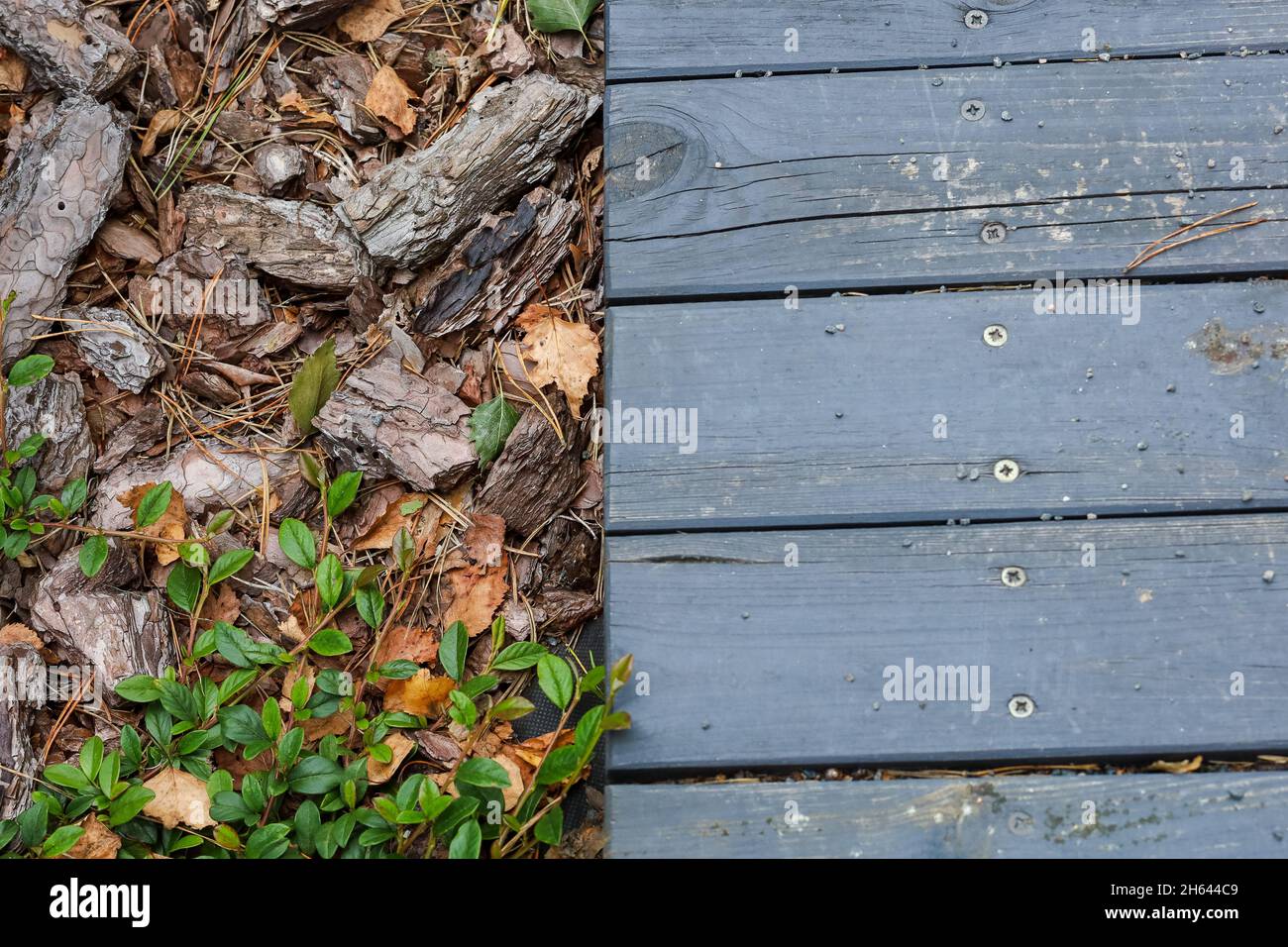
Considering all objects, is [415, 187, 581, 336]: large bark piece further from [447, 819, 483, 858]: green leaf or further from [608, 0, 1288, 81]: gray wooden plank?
[447, 819, 483, 858]: green leaf

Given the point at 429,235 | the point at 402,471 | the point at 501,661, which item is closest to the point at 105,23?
the point at 429,235

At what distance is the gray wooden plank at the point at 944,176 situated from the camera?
1654 millimetres

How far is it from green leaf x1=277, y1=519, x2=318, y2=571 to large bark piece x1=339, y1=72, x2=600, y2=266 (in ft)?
1.82

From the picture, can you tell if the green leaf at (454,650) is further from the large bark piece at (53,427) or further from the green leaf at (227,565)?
the large bark piece at (53,427)

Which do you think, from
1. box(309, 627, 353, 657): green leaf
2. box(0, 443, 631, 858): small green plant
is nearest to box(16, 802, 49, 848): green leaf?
box(0, 443, 631, 858): small green plant

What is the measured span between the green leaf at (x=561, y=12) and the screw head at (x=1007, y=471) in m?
1.21

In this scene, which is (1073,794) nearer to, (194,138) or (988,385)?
(988,385)

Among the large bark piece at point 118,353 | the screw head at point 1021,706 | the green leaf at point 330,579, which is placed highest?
the large bark piece at point 118,353

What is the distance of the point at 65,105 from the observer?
1.97 m

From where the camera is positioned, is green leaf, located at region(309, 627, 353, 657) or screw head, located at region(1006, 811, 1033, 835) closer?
screw head, located at region(1006, 811, 1033, 835)

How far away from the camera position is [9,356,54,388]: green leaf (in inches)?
71.5

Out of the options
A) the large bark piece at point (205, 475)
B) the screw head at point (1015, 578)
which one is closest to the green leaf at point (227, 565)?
the large bark piece at point (205, 475)

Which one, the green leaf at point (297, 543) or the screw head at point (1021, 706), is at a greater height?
the green leaf at point (297, 543)

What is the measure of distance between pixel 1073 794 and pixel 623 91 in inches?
55.1
